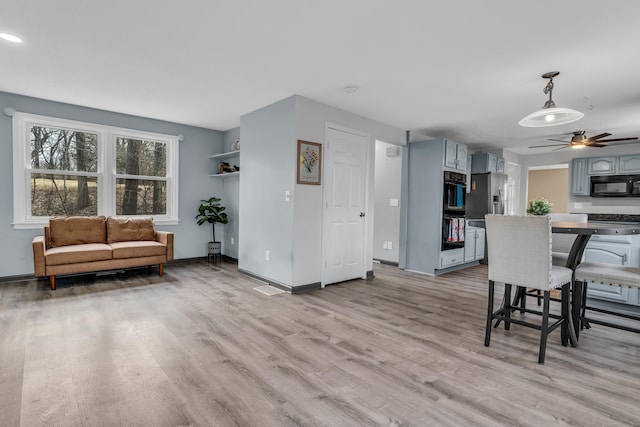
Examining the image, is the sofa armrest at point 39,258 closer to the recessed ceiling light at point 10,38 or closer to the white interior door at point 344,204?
the recessed ceiling light at point 10,38

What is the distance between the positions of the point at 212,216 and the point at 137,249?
148 cm

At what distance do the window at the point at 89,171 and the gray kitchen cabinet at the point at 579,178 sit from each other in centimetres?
767

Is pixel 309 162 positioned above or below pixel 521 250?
above

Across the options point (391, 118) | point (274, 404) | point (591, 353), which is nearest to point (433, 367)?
point (274, 404)

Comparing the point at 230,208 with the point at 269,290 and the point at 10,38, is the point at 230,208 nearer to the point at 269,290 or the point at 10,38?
the point at 269,290

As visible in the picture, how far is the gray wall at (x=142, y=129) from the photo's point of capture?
415 cm

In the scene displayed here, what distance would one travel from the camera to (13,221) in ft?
13.8

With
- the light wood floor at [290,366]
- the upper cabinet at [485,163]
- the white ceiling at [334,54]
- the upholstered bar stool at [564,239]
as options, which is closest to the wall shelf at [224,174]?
the white ceiling at [334,54]

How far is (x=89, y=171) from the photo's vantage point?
4.84 meters

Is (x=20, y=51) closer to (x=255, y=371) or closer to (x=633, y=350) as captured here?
(x=255, y=371)

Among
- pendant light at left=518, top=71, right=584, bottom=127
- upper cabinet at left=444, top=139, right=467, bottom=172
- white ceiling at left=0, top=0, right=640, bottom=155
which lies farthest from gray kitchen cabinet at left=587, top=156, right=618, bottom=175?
pendant light at left=518, top=71, right=584, bottom=127

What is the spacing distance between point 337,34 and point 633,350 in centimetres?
341

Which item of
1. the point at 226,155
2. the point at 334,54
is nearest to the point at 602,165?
the point at 334,54

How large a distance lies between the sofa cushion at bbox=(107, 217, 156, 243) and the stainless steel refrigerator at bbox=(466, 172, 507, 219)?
588cm
